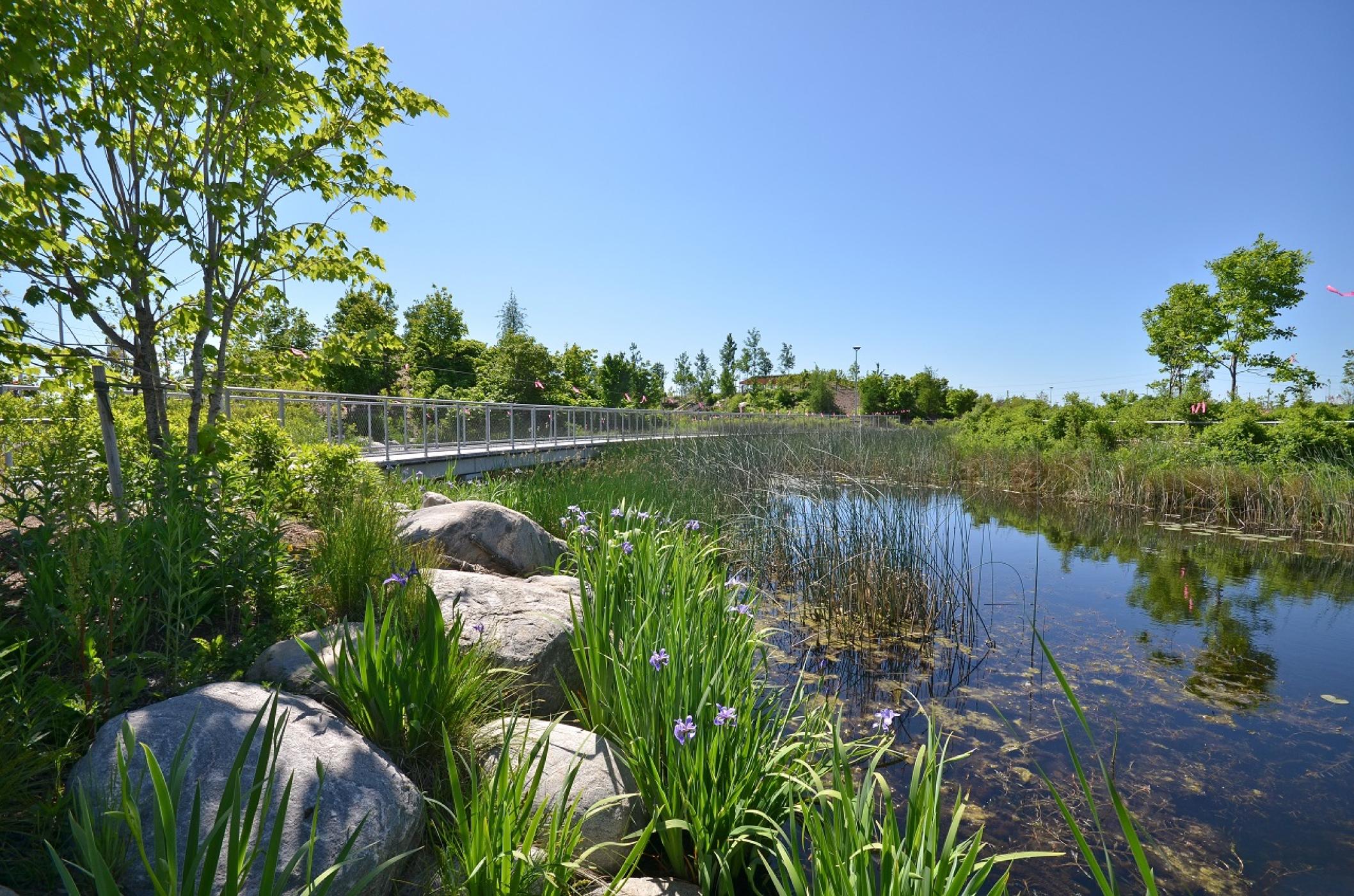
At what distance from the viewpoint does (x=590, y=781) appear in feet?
7.42

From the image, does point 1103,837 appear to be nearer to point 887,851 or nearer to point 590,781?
point 887,851

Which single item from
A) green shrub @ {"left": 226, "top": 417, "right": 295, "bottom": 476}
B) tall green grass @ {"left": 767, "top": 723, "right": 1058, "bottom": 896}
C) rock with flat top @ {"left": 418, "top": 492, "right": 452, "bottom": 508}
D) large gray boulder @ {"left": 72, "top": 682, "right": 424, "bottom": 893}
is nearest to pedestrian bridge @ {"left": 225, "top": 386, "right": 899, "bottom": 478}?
green shrub @ {"left": 226, "top": 417, "right": 295, "bottom": 476}

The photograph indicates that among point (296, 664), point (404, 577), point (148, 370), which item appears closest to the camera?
point (296, 664)

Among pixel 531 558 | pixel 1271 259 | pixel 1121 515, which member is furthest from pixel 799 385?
pixel 531 558

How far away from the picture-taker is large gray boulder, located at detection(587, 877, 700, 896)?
6.61 ft

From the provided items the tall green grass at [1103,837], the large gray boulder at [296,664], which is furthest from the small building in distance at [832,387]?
the large gray boulder at [296,664]

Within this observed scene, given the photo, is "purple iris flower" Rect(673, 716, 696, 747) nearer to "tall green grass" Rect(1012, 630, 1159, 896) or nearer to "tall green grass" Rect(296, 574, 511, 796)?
"tall green grass" Rect(296, 574, 511, 796)

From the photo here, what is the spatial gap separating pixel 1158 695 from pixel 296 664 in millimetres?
5349

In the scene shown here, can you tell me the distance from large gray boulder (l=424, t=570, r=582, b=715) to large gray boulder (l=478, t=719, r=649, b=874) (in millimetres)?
362

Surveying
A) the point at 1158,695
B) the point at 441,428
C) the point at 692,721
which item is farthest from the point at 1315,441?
the point at 441,428

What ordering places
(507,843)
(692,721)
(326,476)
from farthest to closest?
1. (326,476)
2. (692,721)
3. (507,843)

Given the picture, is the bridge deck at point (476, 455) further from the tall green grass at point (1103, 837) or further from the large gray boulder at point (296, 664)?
the tall green grass at point (1103, 837)

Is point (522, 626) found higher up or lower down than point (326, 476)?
lower down

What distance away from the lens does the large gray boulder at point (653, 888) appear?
2.01 m
